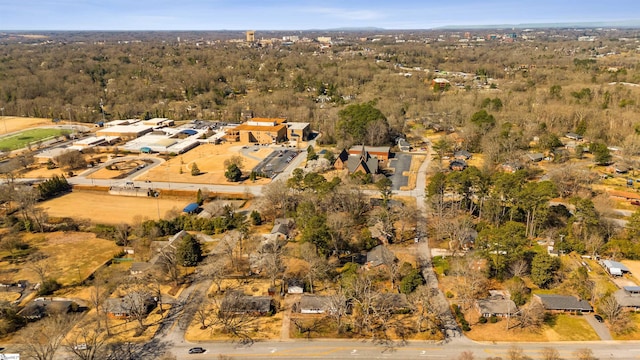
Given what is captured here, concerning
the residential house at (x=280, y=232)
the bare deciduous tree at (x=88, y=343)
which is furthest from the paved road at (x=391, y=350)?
the residential house at (x=280, y=232)

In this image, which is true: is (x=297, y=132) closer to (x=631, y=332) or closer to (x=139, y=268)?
(x=139, y=268)

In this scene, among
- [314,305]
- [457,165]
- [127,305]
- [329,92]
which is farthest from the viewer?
[329,92]

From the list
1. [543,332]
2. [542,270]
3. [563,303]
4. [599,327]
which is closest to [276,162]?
[542,270]

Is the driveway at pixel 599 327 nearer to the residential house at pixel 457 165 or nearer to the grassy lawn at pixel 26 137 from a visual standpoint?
the residential house at pixel 457 165

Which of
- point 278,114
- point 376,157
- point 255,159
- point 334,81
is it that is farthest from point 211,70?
point 376,157

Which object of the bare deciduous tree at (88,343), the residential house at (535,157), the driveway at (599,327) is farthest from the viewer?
the residential house at (535,157)

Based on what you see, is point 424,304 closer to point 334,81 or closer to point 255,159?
point 255,159

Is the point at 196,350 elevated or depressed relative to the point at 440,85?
depressed
